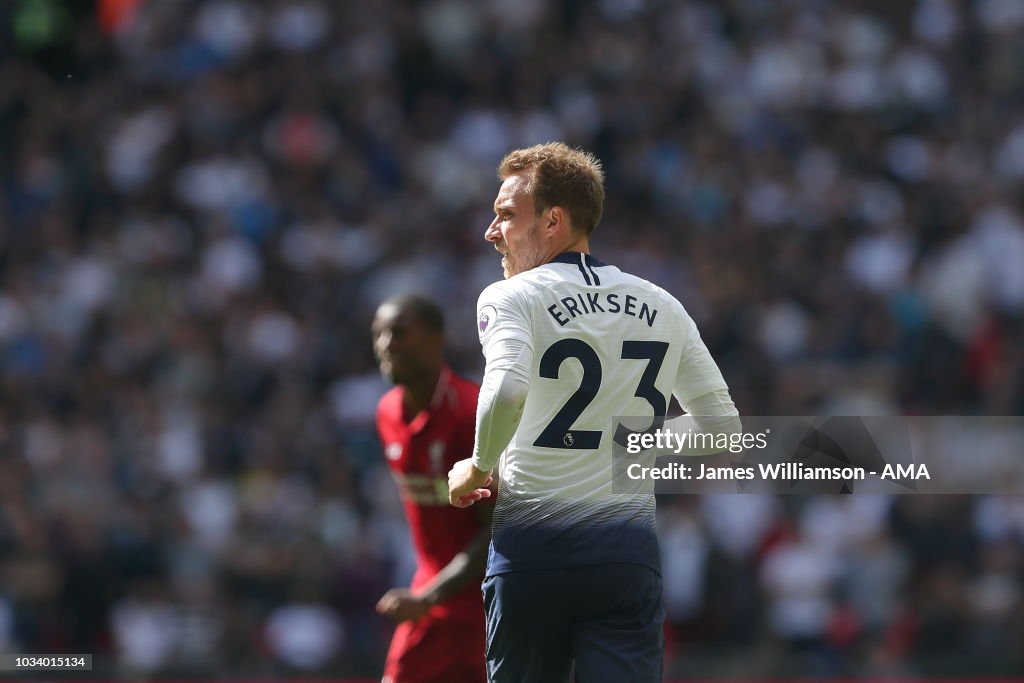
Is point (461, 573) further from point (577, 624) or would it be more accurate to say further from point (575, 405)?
point (575, 405)

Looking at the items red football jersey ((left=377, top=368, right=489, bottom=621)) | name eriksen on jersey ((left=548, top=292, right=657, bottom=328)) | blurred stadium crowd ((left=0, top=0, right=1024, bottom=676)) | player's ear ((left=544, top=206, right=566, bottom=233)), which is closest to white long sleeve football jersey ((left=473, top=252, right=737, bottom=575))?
name eriksen on jersey ((left=548, top=292, right=657, bottom=328))

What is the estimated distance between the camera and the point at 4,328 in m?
11.9

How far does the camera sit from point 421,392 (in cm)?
591

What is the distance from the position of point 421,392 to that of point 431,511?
21.0 inches

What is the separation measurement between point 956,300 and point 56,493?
7.58 metres

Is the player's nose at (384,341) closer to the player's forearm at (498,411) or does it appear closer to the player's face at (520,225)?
the player's face at (520,225)

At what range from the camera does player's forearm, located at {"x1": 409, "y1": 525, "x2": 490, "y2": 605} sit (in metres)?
5.37

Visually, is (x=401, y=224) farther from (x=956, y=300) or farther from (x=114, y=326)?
(x=956, y=300)

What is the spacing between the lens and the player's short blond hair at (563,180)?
4312mm

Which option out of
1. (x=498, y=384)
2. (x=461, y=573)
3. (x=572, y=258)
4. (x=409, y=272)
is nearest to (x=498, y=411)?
(x=498, y=384)

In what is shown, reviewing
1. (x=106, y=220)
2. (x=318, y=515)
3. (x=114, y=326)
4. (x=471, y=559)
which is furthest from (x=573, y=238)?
(x=106, y=220)

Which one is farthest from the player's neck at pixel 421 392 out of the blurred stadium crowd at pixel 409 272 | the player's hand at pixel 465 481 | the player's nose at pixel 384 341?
the blurred stadium crowd at pixel 409 272

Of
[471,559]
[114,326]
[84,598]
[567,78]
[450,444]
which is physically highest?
[567,78]

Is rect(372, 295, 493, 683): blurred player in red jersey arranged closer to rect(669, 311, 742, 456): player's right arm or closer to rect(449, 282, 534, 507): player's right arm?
rect(669, 311, 742, 456): player's right arm
